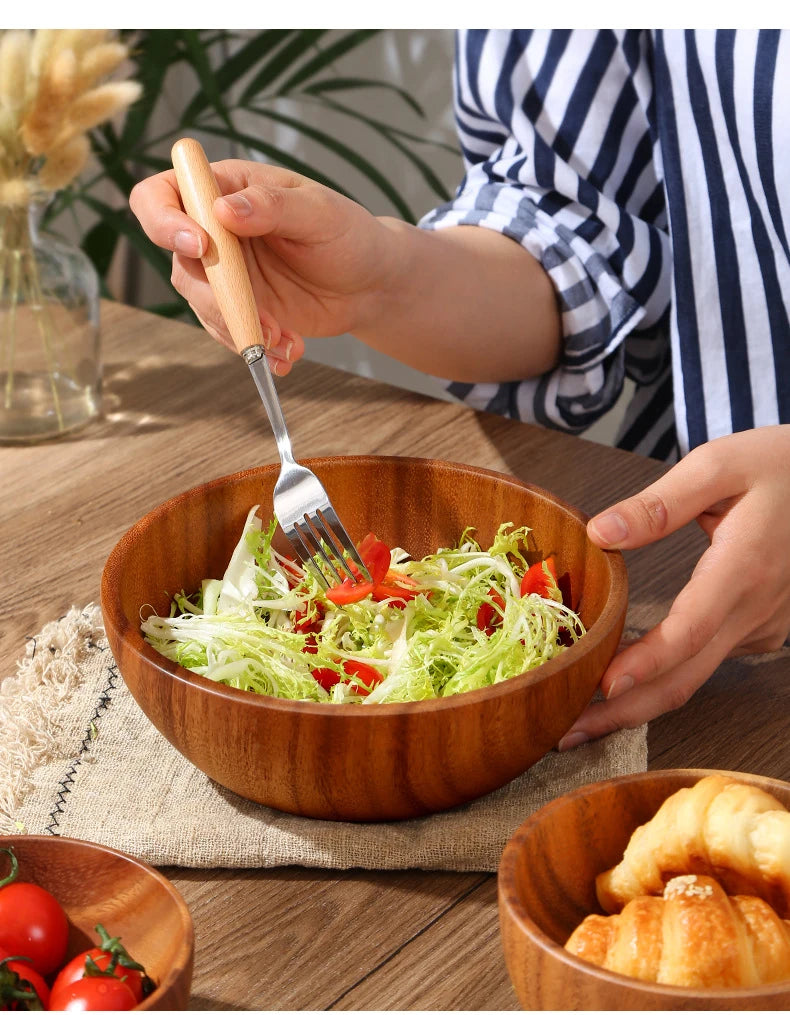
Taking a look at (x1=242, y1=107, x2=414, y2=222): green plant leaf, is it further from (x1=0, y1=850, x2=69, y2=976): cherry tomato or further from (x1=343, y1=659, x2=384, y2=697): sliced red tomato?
(x1=0, y1=850, x2=69, y2=976): cherry tomato

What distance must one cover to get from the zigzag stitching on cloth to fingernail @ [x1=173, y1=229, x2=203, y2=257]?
0.36 meters

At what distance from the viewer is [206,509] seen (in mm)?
988

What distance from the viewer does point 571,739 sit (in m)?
0.90

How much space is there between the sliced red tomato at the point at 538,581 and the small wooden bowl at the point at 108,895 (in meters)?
0.42

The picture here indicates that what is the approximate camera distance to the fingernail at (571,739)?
2.96 ft

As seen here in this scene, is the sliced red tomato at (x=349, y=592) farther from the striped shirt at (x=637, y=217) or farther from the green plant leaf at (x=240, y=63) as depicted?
the green plant leaf at (x=240, y=63)

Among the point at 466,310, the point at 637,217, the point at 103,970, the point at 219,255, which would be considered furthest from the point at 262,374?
the point at 637,217

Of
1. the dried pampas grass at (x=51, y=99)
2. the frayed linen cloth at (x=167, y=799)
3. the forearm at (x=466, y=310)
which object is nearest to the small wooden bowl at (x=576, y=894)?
the frayed linen cloth at (x=167, y=799)

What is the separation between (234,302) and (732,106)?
0.76m

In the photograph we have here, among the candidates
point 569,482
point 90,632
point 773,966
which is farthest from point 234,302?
point 773,966

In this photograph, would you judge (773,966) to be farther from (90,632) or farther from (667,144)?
→ (667,144)

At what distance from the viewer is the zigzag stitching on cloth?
844 millimetres

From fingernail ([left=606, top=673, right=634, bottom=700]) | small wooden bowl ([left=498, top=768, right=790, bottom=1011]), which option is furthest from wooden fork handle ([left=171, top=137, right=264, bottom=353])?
small wooden bowl ([left=498, top=768, right=790, bottom=1011])

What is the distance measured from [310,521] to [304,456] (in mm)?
397
